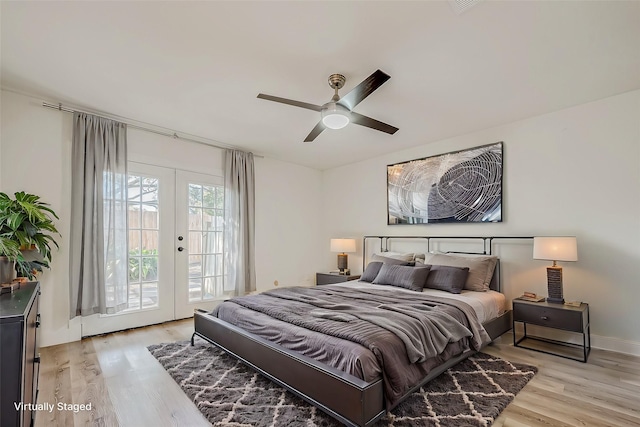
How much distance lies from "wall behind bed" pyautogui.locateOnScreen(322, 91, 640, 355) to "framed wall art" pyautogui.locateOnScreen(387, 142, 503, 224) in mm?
116

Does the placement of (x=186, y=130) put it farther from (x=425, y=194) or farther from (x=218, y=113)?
(x=425, y=194)

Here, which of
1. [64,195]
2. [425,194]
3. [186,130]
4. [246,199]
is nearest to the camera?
[64,195]

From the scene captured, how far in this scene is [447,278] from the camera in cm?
353

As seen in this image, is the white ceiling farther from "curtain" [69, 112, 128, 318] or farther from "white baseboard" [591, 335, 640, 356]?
"white baseboard" [591, 335, 640, 356]

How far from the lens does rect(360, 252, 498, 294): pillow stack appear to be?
352cm

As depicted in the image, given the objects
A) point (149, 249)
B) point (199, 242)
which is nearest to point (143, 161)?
point (149, 249)

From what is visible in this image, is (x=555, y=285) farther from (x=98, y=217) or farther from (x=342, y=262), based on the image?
(x=98, y=217)

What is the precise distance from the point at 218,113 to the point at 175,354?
2.61 metres

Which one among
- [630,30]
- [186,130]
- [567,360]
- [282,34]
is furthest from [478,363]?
[186,130]

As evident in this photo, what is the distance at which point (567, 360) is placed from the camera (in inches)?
113

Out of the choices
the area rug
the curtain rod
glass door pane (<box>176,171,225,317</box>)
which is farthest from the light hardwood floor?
the curtain rod

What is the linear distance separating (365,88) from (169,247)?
11.0ft

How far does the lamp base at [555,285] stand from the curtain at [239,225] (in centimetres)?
386

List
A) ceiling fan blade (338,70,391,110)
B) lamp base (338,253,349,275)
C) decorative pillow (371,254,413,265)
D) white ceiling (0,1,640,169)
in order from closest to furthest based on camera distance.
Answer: white ceiling (0,1,640,169)
ceiling fan blade (338,70,391,110)
decorative pillow (371,254,413,265)
lamp base (338,253,349,275)
